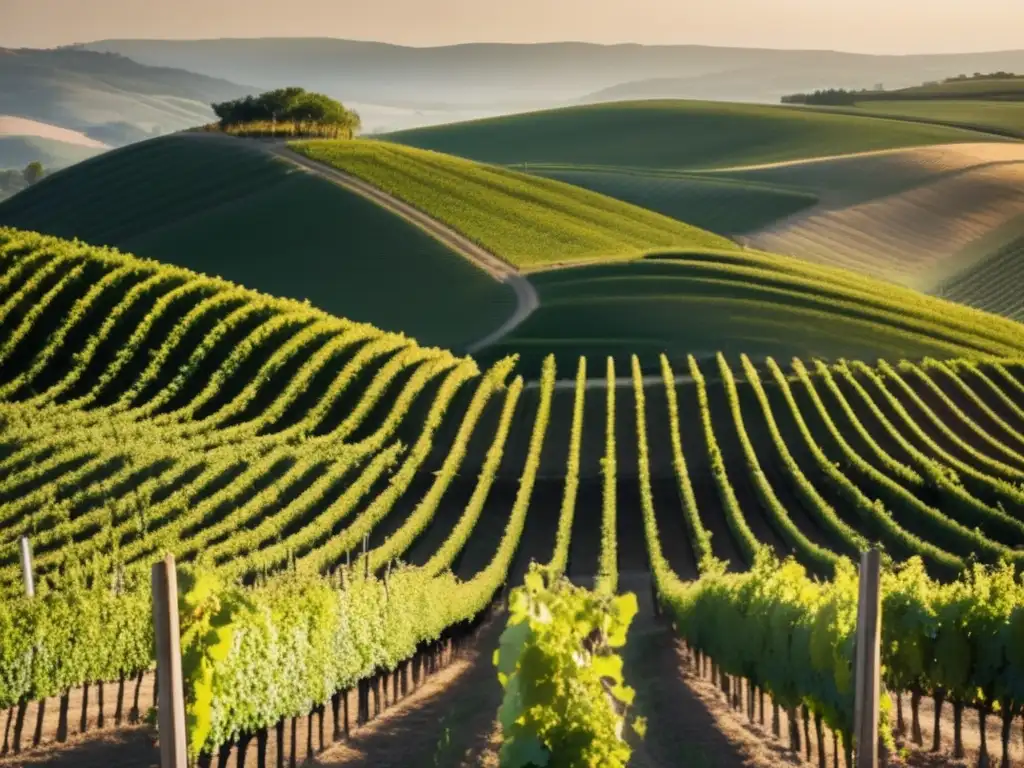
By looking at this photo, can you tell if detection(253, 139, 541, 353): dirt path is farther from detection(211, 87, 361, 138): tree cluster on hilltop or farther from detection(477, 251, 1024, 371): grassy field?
detection(211, 87, 361, 138): tree cluster on hilltop

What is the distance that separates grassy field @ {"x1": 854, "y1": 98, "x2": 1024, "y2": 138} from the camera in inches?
6373

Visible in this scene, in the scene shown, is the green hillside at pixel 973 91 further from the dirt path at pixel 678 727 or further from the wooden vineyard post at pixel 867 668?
the wooden vineyard post at pixel 867 668

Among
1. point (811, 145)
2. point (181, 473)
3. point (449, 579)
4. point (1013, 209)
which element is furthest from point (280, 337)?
point (811, 145)

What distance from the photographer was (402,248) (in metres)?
80.1

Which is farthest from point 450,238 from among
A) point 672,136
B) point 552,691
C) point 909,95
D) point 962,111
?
point 909,95

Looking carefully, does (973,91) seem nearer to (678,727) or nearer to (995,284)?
(995,284)

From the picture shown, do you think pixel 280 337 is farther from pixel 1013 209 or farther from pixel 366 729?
pixel 1013 209

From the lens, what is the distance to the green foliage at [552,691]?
555 inches

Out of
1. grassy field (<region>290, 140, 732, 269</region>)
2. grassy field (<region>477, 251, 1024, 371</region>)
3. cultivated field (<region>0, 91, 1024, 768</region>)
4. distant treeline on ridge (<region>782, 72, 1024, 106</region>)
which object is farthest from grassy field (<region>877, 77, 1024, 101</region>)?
grassy field (<region>477, 251, 1024, 371</region>)

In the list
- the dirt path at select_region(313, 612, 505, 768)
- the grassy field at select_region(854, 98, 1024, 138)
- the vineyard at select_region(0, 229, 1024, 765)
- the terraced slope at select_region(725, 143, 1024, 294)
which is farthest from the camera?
the grassy field at select_region(854, 98, 1024, 138)

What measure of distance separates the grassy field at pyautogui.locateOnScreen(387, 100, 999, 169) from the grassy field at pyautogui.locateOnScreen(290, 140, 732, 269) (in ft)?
153

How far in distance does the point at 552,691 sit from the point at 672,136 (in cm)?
14699

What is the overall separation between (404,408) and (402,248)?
28.6m

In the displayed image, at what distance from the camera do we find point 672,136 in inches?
6191
